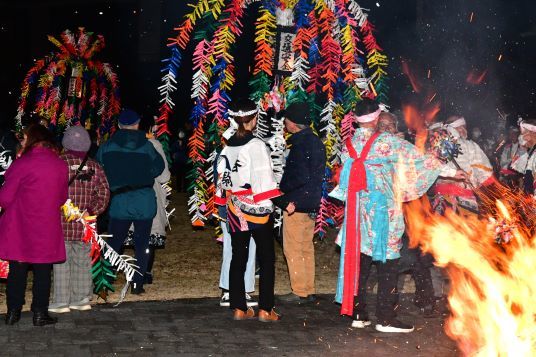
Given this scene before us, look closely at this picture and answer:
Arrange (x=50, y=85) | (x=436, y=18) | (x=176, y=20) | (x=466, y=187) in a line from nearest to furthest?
(x=466, y=187) → (x=50, y=85) → (x=436, y=18) → (x=176, y=20)

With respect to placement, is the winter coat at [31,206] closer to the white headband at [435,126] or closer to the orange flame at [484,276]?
the orange flame at [484,276]

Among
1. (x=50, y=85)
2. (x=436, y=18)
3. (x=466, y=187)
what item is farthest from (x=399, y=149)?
(x=436, y=18)

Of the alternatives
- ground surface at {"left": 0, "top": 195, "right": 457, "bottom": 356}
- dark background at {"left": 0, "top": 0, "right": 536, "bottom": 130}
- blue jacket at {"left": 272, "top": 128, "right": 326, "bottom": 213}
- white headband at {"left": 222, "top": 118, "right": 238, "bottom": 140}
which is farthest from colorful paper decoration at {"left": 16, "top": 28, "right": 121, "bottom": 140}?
blue jacket at {"left": 272, "top": 128, "right": 326, "bottom": 213}

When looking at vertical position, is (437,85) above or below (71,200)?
above

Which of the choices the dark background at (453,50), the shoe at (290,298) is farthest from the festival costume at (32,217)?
the dark background at (453,50)

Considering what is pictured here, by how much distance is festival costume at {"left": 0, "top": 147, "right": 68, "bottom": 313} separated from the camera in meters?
6.91

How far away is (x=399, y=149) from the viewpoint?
720 cm

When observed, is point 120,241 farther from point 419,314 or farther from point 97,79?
point 97,79

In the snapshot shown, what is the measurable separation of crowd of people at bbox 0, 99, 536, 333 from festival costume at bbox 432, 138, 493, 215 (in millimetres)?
12

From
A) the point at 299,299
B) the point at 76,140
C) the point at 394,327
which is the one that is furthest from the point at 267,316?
the point at 76,140

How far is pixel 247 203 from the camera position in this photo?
7.39 metres

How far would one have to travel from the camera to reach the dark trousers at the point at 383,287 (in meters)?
7.25

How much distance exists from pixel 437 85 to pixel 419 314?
12810 mm

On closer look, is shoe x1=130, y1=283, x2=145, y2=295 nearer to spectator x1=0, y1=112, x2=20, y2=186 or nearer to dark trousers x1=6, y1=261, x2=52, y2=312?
dark trousers x1=6, y1=261, x2=52, y2=312
